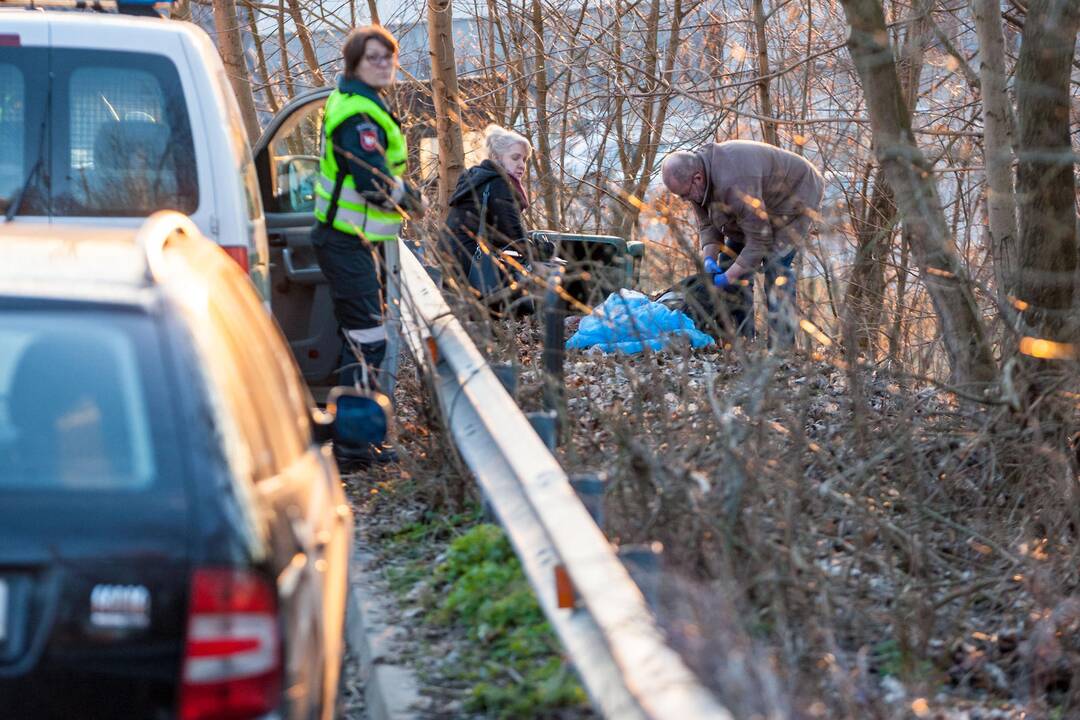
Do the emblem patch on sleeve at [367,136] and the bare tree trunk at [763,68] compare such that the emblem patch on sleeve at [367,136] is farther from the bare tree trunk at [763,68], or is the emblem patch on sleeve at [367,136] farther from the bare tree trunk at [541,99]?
the bare tree trunk at [541,99]

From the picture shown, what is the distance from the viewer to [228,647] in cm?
251

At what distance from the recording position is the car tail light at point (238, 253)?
570 centimetres

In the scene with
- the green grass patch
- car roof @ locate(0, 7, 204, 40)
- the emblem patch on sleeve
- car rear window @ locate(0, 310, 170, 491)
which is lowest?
the green grass patch

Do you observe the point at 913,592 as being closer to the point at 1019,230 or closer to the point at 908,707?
the point at 908,707

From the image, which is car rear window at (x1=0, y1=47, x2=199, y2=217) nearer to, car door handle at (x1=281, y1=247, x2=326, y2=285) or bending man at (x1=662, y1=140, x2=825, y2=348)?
car door handle at (x1=281, y1=247, x2=326, y2=285)

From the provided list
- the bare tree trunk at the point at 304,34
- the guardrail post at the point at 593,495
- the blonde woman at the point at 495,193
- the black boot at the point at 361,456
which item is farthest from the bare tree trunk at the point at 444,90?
the guardrail post at the point at 593,495

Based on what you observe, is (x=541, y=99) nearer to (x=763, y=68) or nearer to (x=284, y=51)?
(x=763, y=68)

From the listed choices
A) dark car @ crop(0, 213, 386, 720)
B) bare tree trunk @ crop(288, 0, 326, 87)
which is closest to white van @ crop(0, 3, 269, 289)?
dark car @ crop(0, 213, 386, 720)

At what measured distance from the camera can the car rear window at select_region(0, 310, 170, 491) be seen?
8.45ft

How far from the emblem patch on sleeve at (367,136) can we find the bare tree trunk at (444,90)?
5.09 metres

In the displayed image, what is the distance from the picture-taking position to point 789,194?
32.2ft

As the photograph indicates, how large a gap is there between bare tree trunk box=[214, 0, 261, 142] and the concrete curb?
38.1ft

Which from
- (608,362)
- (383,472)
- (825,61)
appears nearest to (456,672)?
(383,472)

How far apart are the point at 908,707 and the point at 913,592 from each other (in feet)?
3.38
